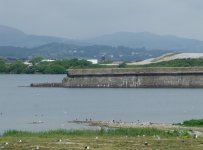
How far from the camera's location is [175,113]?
174 feet

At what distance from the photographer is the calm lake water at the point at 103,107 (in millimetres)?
47394

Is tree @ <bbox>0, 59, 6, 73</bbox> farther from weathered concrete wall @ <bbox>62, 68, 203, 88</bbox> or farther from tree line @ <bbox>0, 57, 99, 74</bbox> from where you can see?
weathered concrete wall @ <bbox>62, 68, 203, 88</bbox>

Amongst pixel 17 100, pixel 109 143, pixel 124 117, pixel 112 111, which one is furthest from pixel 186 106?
pixel 109 143

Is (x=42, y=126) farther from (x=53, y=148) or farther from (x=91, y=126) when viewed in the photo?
(x=53, y=148)

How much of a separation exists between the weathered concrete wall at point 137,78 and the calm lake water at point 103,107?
2.72 m

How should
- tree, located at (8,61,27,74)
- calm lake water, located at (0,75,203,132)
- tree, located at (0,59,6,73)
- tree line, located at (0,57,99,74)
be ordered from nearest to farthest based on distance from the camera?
calm lake water, located at (0,75,203,132) → tree line, located at (0,57,99,74) → tree, located at (8,61,27,74) → tree, located at (0,59,6,73)

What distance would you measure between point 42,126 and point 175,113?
1427 centimetres

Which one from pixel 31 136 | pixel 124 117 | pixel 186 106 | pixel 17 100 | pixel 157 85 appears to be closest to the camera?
pixel 31 136

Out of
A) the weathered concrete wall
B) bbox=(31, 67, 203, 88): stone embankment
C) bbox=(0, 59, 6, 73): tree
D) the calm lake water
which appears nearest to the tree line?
bbox=(0, 59, 6, 73): tree

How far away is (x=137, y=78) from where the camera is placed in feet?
303

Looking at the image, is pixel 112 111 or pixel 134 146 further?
pixel 112 111

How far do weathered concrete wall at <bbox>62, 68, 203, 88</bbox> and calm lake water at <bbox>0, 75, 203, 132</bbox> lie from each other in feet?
8.93

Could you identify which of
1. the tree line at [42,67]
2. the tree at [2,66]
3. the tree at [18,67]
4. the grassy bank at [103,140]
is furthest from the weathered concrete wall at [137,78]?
the tree at [2,66]

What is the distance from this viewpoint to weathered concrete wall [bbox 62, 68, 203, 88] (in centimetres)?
8880
